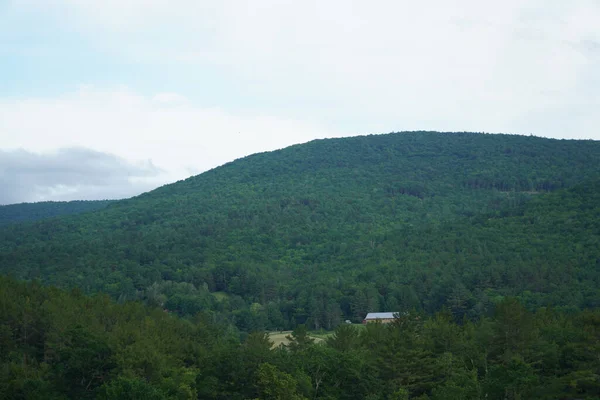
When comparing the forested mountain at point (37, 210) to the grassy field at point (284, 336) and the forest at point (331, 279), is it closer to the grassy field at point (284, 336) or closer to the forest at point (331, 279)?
the forest at point (331, 279)

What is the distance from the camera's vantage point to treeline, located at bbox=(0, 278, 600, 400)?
36062 mm

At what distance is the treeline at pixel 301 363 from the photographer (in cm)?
3606

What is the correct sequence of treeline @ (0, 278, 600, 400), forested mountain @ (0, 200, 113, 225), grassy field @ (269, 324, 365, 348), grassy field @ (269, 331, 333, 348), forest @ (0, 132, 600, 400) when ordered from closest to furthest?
treeline @ (0, 278, 600, 400)
forest @ (0, 132, 600, 400)
grassy field @ (269, 331, 333, 348)
grassy field @ (269, 324, 365, 348)
forested mountain @ (0, 200, 113, 225)

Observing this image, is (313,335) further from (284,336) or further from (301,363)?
(301,363)

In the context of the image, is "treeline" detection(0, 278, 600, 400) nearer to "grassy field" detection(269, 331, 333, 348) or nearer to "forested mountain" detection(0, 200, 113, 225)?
"grassy field" detection(269, 331, 333, 348)

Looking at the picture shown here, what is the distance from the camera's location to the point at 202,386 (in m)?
40.3

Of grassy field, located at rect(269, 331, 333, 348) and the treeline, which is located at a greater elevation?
the treeline

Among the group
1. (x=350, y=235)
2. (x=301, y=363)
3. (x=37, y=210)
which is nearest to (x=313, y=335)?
(x=301, y=363)

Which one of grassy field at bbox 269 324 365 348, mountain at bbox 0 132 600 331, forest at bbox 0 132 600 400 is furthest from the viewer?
mountain at bbox 0 132 600 331

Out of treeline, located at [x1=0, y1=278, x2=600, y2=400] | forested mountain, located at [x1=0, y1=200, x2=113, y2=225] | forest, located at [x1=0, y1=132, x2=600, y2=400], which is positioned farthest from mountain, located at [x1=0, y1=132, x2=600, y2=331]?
forested mountain, located at [x1=0, y1=200, x2=113, y2=225]

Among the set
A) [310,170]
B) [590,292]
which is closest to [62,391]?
[590,292]

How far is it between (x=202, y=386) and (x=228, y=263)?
64848 millimetres

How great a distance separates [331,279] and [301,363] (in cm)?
5807

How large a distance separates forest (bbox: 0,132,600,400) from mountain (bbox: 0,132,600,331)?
387 mm
